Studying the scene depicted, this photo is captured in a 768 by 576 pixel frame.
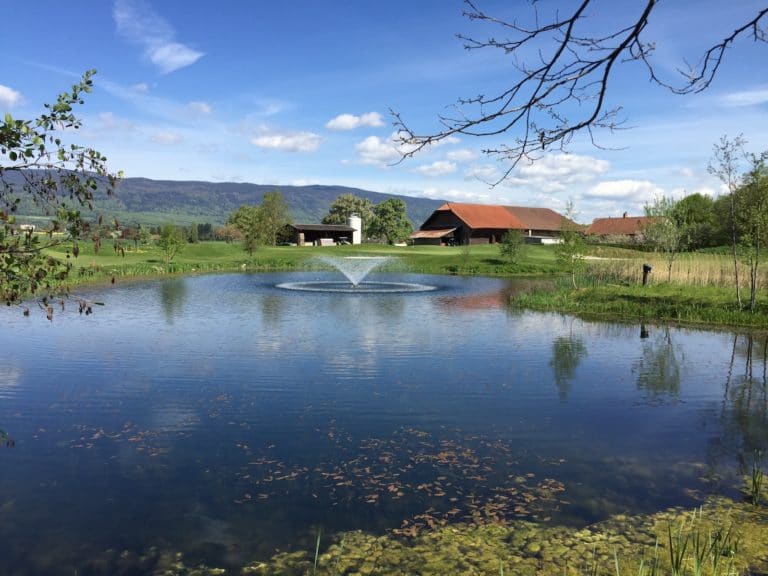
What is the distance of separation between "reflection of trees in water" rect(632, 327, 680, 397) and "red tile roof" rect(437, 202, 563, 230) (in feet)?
261

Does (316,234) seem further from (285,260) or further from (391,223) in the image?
(285,260)

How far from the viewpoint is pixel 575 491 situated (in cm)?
902

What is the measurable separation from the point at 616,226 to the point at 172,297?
342ft

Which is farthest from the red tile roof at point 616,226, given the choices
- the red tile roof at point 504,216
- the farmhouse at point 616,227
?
the red tile roof at point 504,216

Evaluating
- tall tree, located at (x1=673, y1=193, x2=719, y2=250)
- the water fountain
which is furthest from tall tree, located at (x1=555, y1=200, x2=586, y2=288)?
tall tree, located at (x1=673, y1=193, x2=719, y2=250)

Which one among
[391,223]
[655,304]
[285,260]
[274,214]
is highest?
[274,214]

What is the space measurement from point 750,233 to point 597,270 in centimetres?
1802

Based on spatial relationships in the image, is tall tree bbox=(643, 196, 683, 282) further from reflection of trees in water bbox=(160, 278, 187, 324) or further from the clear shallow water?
reflection of trees in water bbox=(160, 278, 187, 324)

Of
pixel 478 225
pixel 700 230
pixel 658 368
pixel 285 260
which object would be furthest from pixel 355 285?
pixel 700 230

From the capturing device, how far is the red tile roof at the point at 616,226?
115750 mm

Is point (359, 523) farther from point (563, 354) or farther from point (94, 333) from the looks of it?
point (94, 333)

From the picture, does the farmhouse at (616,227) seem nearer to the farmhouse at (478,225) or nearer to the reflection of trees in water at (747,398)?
the farmhouse at (478,225)

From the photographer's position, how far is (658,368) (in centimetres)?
1773

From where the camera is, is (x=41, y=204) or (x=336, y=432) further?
(x=336, y=432)
